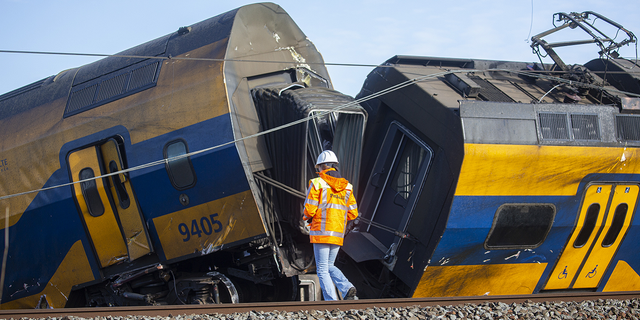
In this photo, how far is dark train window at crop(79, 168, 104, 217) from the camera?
6.83 metres

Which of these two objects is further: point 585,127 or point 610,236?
point 610,236

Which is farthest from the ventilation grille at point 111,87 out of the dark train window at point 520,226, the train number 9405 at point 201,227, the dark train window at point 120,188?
the dark train window at point 520,226

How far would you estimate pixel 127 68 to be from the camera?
290 inches

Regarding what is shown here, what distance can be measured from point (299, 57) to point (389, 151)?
274cm

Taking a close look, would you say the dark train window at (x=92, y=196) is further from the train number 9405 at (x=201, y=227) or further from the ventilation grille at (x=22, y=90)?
the ventilation grille at (x=22, y=90)

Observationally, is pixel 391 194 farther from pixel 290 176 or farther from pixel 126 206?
pixel 126 206

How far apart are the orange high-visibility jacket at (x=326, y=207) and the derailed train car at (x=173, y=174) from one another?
31.6 inches

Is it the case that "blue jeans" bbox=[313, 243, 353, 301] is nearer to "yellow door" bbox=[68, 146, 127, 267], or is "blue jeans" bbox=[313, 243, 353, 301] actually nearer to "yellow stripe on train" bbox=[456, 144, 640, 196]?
"yellow stripe on train" bbox=[456, 144, 640, 196]

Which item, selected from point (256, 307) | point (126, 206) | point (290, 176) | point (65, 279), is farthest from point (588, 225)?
point (65, 279)

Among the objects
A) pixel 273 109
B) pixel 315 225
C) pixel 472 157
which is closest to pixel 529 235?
pixel 472 157

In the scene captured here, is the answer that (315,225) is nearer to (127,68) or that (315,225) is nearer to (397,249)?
(397,249)

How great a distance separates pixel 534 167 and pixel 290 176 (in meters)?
3.01

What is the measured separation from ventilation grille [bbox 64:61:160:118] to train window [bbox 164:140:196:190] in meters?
1.04

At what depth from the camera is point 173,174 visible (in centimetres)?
650
